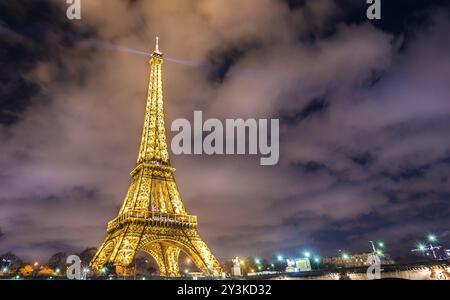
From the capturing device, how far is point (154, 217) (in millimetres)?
48031

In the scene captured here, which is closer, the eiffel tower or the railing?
the eiffel tower

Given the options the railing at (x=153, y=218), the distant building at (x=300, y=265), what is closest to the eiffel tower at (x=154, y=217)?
the railing at (x=153, y=218)

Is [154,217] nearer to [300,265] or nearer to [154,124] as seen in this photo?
[154,124]

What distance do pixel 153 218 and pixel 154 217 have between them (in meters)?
0.47

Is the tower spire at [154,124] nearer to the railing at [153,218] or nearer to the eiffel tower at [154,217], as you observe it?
the eiffel tower at [154,217]

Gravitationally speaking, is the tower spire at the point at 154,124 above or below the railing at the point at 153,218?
above

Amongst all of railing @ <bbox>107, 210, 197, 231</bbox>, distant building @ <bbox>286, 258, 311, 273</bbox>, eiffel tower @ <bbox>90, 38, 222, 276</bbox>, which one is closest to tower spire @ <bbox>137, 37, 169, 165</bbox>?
eiffel tower @ <bbox>90, 38, 222, 276</bbox>

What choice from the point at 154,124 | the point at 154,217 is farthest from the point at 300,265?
the point at 154,124

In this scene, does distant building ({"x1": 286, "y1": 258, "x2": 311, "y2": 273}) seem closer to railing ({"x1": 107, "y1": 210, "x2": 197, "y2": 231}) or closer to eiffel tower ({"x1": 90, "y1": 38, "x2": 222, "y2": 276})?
eiffel tower ({"x1": 90, "y1": 38, "x2": 222, "y2": 276})

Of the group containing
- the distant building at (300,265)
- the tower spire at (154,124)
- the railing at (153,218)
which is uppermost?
the tower spire at (154,124)

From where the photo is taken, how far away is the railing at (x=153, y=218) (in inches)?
1829

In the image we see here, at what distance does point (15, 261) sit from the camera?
101m

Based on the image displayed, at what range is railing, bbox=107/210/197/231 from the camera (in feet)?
152
